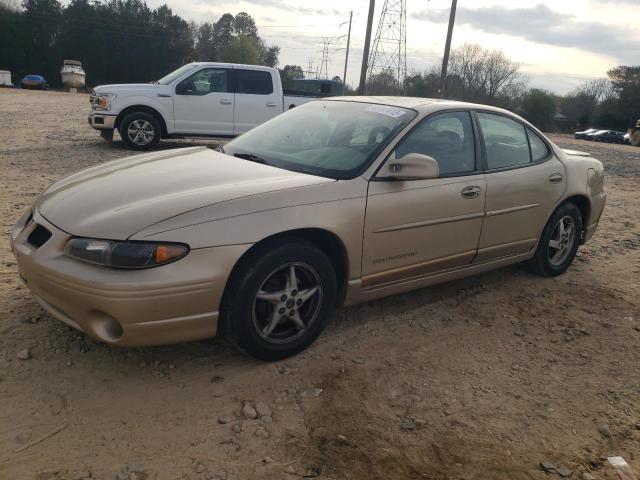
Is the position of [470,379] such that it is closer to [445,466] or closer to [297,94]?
[445,466]

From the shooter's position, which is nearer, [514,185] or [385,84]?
[514,185]

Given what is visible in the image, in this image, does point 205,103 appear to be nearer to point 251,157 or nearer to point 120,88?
point 120,88

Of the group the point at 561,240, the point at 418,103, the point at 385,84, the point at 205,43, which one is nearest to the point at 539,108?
the point at 385,84

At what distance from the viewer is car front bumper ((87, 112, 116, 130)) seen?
10555 millimetres

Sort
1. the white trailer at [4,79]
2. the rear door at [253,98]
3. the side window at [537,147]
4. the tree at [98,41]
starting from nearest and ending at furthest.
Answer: the side window at [537,147] < the rear door at [253,98] < the white trailer at [4,79] < the tree at [98,41]

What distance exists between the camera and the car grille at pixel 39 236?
2.95 m

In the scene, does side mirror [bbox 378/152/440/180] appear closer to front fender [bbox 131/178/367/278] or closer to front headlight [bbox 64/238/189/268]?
front fender [bbox 131/178/367/278]

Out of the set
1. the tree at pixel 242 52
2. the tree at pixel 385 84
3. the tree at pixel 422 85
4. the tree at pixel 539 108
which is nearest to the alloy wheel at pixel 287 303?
the tree at pixel 385 84

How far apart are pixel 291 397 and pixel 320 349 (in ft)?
1.88

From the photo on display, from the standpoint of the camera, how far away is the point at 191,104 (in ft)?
36.4

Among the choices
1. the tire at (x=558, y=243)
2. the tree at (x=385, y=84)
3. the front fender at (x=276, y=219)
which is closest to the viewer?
the front fender at (x=276, y=219)

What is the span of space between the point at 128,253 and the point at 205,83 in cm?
929

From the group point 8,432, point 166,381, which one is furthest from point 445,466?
point 8,432

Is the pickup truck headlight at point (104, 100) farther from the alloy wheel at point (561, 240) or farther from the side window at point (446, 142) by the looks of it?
the alloy wheel at point (561, 240)
